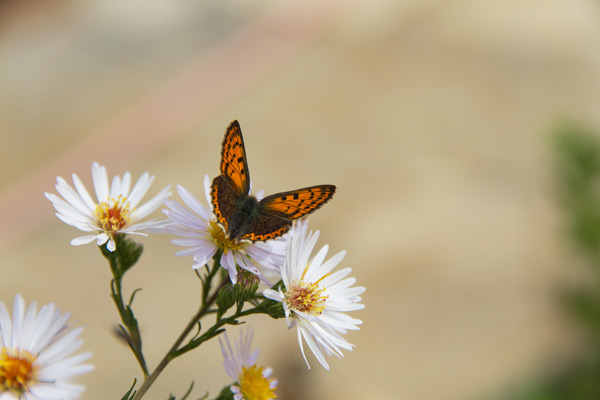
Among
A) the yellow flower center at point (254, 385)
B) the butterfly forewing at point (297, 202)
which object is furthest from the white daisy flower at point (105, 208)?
the yellow flower center at point (254, 385)

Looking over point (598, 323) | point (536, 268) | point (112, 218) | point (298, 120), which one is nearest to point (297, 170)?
point (298, 120)

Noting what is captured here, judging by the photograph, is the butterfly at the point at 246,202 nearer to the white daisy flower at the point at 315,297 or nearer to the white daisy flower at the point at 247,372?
the white daisy flower at the point at 315,297

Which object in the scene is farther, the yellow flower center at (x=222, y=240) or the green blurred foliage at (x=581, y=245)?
the green blurred foliage at (x=581, y=245)

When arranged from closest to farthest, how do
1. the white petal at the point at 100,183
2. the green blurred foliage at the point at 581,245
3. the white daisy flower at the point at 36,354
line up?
the white daisy flower at the point at 36,354 < the white petal at the point at 100,183 < the green blurred foliage at the point at 581,245

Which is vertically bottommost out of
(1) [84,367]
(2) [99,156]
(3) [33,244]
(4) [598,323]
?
(4) [598,323]

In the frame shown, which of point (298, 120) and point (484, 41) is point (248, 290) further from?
point (484, 41)

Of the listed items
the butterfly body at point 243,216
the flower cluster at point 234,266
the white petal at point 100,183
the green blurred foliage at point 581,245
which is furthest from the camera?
the green blurred foliage at point 581,245

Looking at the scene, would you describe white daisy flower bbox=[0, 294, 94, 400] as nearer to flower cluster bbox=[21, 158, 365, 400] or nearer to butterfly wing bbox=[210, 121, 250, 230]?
flower cluster bbox=[21, 158, 365, 400]
